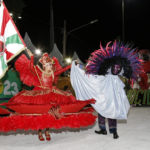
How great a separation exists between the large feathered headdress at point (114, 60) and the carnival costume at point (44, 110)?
971 millimetres

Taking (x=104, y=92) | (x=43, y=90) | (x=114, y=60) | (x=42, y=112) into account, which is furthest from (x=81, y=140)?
(x=114, y=60)

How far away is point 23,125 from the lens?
19.6 ft

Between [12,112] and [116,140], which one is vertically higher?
[12,112]

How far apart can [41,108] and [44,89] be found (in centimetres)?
83

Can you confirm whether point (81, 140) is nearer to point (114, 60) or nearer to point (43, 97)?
point (43, 97)

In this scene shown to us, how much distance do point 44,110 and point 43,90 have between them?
2.44 feet

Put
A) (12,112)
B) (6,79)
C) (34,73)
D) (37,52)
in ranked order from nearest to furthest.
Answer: (12,112) < (34,73) < (6,79) < (37,52)

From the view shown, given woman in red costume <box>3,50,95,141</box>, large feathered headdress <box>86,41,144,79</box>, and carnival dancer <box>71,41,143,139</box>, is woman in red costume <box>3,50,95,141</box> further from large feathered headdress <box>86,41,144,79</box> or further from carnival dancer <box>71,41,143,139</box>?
large feathered headdress <box>86,41,144,79</box>

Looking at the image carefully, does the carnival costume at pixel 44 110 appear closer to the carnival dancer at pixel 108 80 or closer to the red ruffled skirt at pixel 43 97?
the red ruffled skirt at pixel 43 97

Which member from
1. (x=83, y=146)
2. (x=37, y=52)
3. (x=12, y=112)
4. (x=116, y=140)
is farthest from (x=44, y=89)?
(x=37, y=52)

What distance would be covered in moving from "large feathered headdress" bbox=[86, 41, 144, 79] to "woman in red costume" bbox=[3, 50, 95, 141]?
937 mm

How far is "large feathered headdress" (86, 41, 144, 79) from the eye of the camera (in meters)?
7.15

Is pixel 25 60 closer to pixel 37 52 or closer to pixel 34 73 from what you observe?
pixel 34 73

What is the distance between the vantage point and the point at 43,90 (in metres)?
6.78
